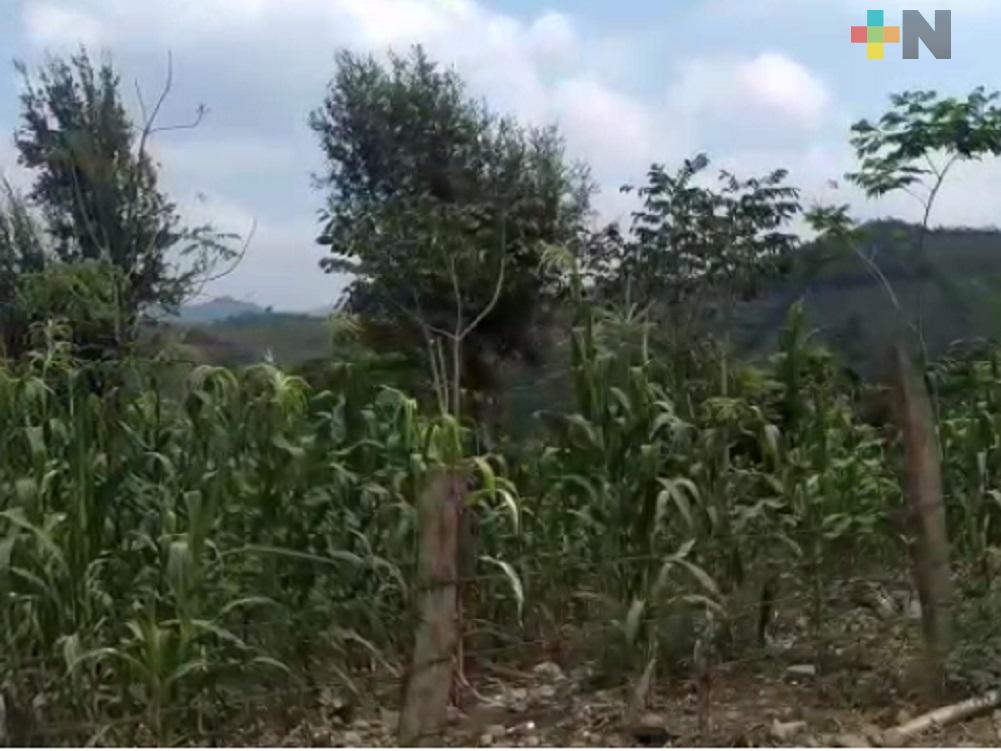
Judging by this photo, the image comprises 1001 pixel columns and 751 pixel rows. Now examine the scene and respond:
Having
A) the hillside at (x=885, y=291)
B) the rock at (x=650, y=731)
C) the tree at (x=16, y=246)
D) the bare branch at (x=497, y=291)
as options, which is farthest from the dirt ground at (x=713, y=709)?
the tree at (x=16, y=246)

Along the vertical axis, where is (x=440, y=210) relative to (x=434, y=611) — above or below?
above

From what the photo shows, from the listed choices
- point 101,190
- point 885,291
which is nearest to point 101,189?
point 101,190

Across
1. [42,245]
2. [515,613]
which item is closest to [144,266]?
[42,245]

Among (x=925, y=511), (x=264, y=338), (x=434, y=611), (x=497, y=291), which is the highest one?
(x=497, y=291)

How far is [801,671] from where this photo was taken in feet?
9.29

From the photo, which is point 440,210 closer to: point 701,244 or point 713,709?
point 701,244

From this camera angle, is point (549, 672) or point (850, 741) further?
point (549, 672)

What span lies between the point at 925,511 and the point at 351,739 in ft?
3.39

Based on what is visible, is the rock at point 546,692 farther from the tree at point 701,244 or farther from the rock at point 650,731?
the tree at point 701,244

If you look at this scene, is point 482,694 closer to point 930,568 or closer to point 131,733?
point 131,733

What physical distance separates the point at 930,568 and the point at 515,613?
2.65 ft

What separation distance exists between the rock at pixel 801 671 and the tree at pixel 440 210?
5.87 ft

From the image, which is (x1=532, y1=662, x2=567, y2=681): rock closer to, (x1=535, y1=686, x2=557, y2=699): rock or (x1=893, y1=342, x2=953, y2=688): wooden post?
(x1=535, y1=686, x2=557, y2=699): rock

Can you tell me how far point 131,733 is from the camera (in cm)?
239
